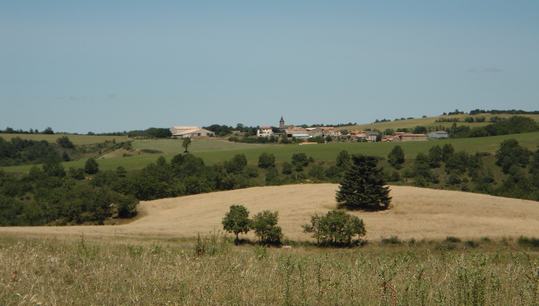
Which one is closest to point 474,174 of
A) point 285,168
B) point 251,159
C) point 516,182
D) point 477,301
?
point 516,182

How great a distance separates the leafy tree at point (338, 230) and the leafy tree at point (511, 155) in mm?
66877

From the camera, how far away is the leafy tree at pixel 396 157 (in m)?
122

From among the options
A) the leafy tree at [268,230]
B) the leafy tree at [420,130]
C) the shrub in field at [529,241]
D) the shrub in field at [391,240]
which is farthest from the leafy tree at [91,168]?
the leafy tree at [420,130]

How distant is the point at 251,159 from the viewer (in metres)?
133

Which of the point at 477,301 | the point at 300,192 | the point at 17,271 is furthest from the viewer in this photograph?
the point at 300,192

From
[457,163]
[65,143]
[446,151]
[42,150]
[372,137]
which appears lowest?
[457,163]

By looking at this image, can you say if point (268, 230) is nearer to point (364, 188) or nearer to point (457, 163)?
point (364, 188)

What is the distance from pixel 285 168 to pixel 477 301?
11726cm

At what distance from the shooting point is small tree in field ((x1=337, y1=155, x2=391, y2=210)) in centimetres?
7425

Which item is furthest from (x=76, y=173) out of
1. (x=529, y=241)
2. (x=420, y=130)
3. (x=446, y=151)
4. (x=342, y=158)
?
(x=420, y=130)

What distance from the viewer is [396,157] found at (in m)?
123

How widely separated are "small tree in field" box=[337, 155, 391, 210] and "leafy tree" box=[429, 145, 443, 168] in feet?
151

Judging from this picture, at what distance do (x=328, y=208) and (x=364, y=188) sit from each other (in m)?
5.53

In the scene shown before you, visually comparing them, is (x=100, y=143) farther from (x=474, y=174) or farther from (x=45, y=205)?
(x=474, y=174)
